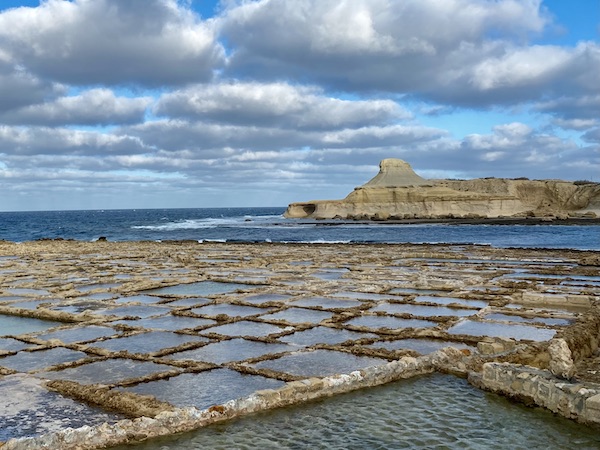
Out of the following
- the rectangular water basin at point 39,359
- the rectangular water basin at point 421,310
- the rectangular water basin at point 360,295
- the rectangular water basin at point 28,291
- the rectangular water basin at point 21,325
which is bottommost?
the rectangular water basin at point 21,325

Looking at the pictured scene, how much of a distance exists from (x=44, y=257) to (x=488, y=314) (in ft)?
79.0

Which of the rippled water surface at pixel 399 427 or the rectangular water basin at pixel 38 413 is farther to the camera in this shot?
the rectangular water basin at pixel 38 413

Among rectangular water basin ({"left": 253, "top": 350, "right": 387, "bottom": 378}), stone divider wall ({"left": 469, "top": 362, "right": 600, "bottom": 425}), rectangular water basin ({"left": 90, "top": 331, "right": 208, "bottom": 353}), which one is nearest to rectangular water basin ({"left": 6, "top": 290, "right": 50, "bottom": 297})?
rectangular water basin ({"left": 90, "top": 331, "right": 208, "bottom": 353})

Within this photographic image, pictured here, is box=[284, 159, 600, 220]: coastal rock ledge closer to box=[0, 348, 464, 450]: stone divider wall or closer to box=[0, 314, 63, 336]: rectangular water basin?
box=[0, 314, 63, 336]: rectangular water basin

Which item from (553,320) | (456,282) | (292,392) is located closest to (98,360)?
(292,392)

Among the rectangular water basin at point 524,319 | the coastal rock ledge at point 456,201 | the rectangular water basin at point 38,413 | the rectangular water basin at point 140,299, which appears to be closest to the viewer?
the rectangular water basin at point 38,413

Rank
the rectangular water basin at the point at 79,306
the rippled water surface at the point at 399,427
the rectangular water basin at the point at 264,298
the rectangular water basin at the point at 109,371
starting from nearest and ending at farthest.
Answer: the rippled water surface at the point at 399,427, the rectangular water basin at the point at 109,371, the rectangular water basin at the point at 79,306, the rectangular water basin at the point at 264,298

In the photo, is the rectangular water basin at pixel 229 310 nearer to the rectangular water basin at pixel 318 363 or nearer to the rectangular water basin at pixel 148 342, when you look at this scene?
the rectangular water basin at pixel 148 342

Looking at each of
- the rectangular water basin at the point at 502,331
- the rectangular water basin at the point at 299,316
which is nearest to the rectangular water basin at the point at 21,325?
the rectangular water basin at the point at 299,316

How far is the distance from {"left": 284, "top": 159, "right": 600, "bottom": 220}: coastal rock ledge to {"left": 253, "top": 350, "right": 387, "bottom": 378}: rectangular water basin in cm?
9148

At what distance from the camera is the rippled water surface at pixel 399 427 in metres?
5.73

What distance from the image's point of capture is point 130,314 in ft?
41.8

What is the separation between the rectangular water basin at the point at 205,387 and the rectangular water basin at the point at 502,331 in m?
4.57

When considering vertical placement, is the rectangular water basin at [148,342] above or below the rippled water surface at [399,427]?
above
